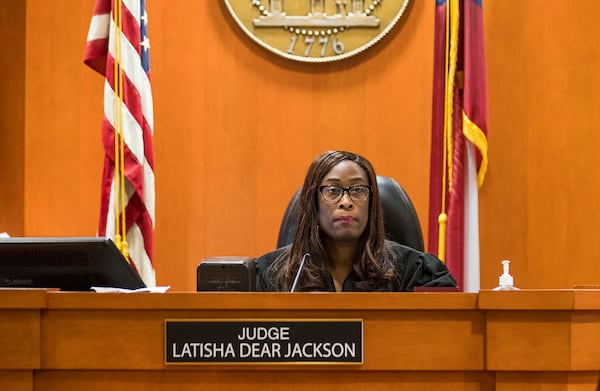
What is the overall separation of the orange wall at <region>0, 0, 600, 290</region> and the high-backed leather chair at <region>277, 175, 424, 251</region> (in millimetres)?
1268

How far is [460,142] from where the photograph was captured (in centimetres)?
403

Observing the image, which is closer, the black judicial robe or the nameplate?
the nameplate

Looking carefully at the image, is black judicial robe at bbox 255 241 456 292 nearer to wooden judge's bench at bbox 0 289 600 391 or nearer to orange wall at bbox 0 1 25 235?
wooden judge's bench at bbox 0 289 600 391

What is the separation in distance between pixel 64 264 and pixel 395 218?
1441mm

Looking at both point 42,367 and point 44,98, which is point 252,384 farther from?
point 44,98

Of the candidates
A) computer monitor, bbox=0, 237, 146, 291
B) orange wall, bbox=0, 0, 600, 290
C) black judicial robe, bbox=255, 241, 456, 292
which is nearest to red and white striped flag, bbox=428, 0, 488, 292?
orange wall, bbox=0, 0, 600, 290

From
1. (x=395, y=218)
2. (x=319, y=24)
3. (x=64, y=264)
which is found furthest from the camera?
(x=319, y=24)

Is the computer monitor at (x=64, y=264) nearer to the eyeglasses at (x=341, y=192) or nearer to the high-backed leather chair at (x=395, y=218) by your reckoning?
the eyeglasses at (x=341, y=192)

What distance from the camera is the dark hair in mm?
2826

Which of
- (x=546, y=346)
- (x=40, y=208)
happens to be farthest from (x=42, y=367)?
(x=40, y=208)

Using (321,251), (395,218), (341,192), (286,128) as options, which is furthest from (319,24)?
(321,251)

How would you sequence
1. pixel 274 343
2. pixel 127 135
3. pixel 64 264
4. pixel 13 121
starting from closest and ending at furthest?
pixel 274 343
pixel 64 264
pixel 127 135
pixel 13 121

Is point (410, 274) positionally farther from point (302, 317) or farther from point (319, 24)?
point (319, 24)

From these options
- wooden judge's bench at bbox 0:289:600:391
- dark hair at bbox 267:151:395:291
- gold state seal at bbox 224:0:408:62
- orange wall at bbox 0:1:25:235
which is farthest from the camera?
orange wall at bbox 0:1:25:235
